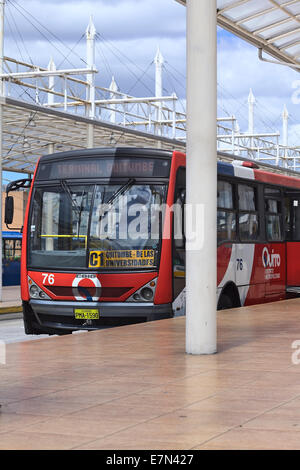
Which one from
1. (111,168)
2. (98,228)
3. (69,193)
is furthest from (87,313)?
(111,168)

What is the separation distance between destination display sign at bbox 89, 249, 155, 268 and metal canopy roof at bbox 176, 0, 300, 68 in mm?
4192

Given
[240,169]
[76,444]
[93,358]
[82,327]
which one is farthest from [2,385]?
[240,169]

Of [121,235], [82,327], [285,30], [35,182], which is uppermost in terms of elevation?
[285,30]

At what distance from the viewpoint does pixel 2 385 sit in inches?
289

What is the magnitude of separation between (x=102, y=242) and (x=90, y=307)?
95 centimetres

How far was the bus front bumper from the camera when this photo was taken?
12.5 metres

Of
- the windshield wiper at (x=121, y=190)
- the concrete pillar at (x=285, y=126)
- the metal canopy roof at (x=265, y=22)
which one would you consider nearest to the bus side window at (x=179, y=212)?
the windshield wiper at (x=121, y=190)

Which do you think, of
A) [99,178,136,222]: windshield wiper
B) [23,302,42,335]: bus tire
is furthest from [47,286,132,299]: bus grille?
[99,178,136,222]: windshield wiper

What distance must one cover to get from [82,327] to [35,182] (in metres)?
2.37

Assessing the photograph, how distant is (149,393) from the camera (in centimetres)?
684

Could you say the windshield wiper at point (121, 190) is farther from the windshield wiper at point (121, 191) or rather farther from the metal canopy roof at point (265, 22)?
the metal canopy roof at point (265, 22)

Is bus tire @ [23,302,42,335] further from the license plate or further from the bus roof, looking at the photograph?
the bus roof

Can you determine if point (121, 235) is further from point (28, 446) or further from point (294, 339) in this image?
point (28, 446)
